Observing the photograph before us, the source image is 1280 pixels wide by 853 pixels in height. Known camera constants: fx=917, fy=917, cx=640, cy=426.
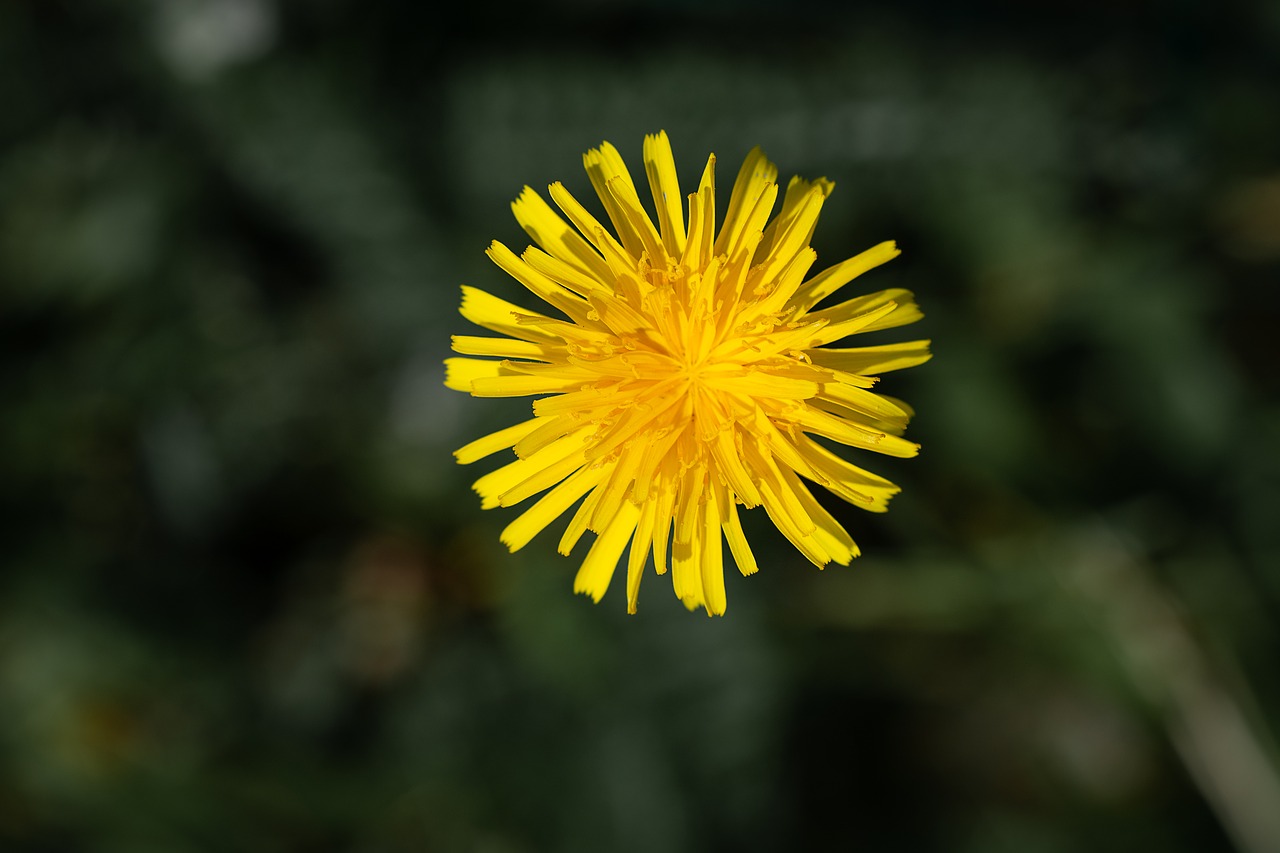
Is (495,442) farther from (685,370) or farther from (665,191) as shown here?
(665,191)

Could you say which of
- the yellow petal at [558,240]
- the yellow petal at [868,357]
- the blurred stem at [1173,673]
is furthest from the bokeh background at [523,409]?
the yellow petal at [868,357]

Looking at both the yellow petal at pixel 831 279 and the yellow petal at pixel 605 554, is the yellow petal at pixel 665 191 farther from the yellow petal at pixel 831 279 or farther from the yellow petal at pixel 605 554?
the yellow petal at pixel 605 554

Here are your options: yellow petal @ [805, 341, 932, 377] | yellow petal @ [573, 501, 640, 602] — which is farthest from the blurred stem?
yellow petal @ [573, 501, 640, 602]

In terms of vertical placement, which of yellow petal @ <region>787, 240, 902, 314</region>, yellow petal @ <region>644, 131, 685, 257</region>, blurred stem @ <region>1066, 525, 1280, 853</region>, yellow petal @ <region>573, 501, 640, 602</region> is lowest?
blurred stem @ <region>1066, 525, 1280, 853</region>

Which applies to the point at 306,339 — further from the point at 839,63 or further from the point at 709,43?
the point at 839,63

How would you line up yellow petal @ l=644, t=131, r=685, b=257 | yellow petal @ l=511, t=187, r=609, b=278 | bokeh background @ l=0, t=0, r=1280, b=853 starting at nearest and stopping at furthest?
yellow petal @ l=644, t=131, r=685, b=257 < yellow petal @ l=511, t=187, r=609, b=278 < bokeh background @ l=0, t=0, r=1280, b=853

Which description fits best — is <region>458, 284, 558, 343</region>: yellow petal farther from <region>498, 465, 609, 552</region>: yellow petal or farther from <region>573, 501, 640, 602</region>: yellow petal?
<region>573, 501, 640, 602</region>: yellow petal

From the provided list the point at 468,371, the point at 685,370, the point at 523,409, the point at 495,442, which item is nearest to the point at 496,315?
the point at 468,371
